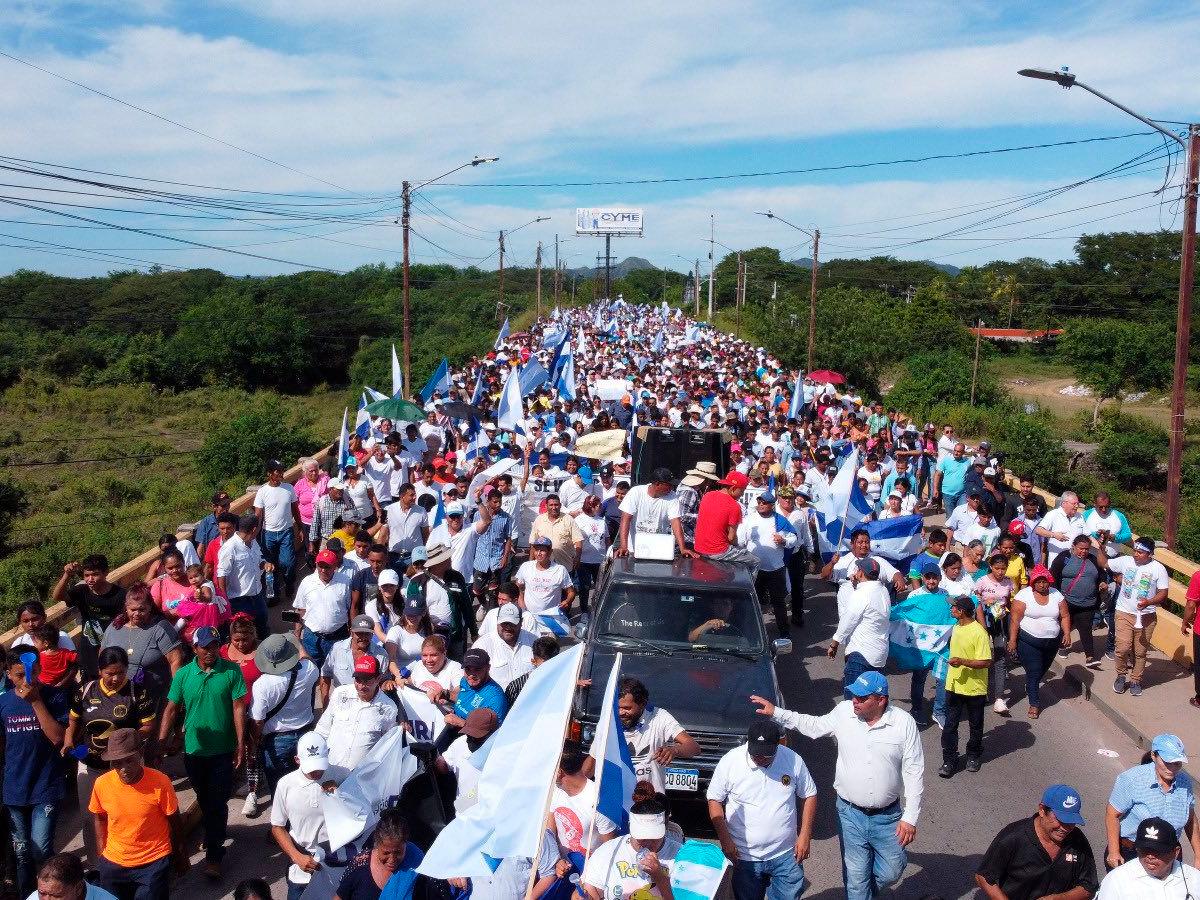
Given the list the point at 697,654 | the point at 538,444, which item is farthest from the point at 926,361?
the point at 697,654

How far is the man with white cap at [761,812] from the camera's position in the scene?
5336 mm

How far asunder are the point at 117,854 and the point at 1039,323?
80366 mm

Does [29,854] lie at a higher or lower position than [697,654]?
lower

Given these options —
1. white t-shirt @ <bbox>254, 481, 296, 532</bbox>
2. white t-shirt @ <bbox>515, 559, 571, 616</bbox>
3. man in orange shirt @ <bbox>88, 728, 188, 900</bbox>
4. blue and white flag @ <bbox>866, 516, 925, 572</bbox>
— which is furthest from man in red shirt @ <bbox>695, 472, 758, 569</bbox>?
man in orange shirt @ <bbox>88, 728, 188, 900</bbox>

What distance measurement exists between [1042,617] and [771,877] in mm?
4782

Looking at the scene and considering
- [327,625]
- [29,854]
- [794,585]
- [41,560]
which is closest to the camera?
[29,854]

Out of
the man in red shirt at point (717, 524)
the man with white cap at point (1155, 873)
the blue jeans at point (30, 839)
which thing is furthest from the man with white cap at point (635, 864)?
the man in red shirt at point (717, 524)

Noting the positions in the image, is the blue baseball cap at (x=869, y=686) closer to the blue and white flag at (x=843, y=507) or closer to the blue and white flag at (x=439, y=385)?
the blue and white flag at (x=843, y=507)

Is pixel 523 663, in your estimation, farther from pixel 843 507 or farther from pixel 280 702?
pixel 843 507

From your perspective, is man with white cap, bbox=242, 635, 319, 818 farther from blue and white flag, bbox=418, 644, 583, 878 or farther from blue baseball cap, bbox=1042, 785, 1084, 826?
blue baseball cap, bbox=1042, 785, 1084, 826

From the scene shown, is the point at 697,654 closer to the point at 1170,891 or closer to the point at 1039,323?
the point at 1170,891

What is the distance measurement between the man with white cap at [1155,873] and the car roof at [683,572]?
3797 mm

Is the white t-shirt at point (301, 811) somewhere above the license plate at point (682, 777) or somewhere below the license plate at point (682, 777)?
above

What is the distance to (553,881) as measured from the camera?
191 inches
